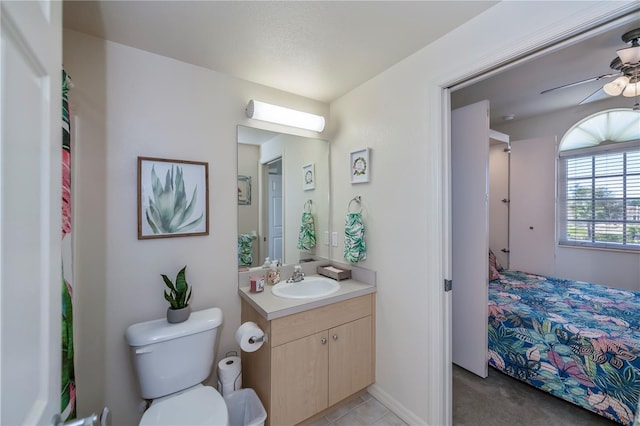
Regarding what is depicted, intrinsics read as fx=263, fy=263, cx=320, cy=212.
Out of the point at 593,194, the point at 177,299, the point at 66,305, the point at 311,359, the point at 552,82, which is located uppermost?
the point at 552,82

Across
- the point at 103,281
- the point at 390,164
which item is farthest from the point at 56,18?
the point at 390,164

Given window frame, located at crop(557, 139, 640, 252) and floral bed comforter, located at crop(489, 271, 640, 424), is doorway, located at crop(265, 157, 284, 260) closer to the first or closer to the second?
floral bed comforter, located at crop(489, 271, 640, 424)

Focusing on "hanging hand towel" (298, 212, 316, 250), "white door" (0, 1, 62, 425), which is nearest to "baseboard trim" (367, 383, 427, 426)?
"hanging hand towel" (298, 212, 316, 250)

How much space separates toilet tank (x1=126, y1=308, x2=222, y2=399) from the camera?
4.43 ft

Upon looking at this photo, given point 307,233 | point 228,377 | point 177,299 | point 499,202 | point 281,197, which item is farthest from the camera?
point 499,202

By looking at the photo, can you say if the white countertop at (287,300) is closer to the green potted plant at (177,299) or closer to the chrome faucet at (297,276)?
the chrome faucet at (297,276)

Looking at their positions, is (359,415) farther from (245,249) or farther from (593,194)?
(593,194)

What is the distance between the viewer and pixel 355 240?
197 cm

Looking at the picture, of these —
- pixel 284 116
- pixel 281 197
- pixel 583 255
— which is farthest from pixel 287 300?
pixel 583 255

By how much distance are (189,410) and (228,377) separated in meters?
0.37

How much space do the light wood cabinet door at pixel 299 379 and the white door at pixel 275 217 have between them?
2.40 feet

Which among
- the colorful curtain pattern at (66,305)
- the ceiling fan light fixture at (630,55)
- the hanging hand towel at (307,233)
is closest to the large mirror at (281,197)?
the hanging hand towel at (307,233)

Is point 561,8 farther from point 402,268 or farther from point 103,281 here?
point 103,281

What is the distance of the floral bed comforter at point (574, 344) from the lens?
5.18 feet
